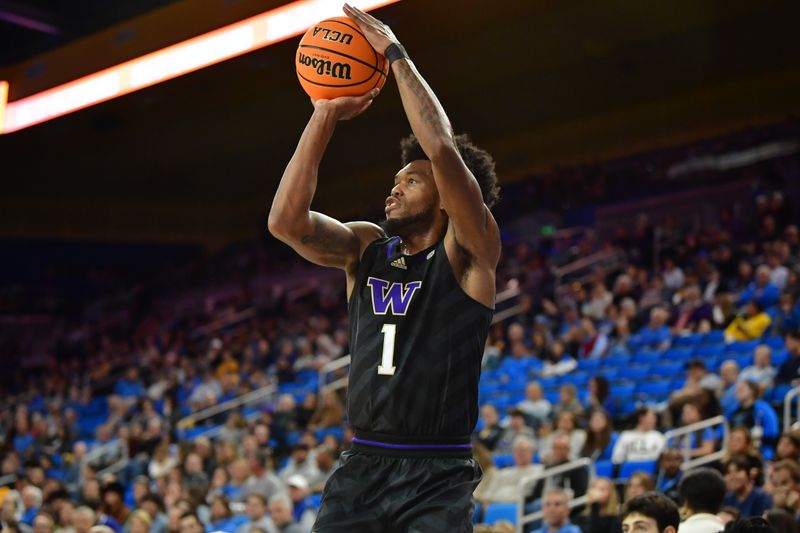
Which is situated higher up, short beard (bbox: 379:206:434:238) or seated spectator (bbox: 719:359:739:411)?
short beard (bbox: 379:206:434:238)

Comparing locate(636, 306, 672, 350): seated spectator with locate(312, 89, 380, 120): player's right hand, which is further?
locate(636, 306, 672, 350): seated spectator

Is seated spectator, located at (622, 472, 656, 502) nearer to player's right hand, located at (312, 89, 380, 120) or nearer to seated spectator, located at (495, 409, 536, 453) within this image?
seated spectator, located at (495, 409, 536, 453)

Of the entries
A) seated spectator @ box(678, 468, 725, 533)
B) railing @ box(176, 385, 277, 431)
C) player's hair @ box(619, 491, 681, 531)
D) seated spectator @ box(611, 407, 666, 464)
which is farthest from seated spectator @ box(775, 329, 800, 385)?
railing @ box(176, 385, 277, 431)

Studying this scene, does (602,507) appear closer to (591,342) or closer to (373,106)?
(591,342)

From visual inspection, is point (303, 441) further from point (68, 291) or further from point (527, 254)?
point (68, 291)

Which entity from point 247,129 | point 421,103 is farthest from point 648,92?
point 421,103

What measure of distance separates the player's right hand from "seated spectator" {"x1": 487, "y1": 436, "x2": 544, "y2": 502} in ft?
17.1

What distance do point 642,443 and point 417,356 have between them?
215 inches

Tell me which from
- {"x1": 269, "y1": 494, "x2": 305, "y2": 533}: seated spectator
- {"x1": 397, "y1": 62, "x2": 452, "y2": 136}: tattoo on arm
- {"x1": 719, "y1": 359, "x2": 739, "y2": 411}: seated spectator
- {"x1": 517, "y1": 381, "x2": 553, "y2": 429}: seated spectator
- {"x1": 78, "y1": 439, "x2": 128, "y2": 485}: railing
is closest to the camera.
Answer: {"x1": 397, "y1": 62, "x2": 452, "y2": 136}: tattoo on arm

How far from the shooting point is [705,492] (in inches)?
196

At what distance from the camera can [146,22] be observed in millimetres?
11445

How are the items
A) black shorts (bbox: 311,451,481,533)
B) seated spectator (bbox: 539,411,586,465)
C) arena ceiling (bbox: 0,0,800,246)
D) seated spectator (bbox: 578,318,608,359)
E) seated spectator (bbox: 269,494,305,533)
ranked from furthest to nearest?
arena ceiling (bbox: 0,0,800,246)
seated spectator (bbox: 578,318,608,359)
seated spectator (bbox: 539,411,586,465)
seated spectator (bbox: 269,494,305,533)
black shorts (bbox: 311,451,481,533)

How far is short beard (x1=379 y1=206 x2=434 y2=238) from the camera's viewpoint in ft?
11.0

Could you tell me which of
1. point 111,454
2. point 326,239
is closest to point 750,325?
point 111,454
